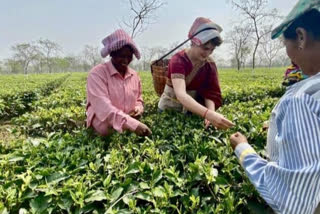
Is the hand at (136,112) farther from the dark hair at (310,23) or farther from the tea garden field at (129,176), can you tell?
the dark hair at (310,23)

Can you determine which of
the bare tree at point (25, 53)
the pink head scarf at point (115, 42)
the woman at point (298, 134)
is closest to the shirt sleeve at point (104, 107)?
the pink head scarf at point (115, 42)

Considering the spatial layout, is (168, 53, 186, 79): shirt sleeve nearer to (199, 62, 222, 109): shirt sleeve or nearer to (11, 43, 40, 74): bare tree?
(199, 62, 222, 109): shirt sleeve

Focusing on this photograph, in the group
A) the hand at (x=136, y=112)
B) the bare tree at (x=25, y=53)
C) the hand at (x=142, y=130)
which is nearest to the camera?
the hand at (x=142, y=130)

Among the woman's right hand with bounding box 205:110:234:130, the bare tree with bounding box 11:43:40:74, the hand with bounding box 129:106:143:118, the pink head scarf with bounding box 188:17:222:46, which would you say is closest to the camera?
the woman's right hand with bounding box 205:110:234:130

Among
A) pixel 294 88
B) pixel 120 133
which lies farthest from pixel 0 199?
pixel 294 88

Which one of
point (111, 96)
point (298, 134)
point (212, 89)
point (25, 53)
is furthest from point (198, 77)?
point (25, 53)

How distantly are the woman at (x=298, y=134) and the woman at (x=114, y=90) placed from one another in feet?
3.87

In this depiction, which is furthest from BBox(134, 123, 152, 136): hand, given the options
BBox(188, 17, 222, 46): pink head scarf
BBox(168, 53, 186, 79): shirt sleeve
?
BBox(188, 17, 222, 46): pink head scarf

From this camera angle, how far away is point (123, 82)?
226 centimetres

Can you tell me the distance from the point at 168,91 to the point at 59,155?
135 centimetres

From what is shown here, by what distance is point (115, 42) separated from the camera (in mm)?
2010

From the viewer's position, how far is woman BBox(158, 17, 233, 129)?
2.03 meters

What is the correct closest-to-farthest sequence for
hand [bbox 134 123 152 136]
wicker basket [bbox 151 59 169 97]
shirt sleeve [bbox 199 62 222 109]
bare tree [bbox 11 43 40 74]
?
hand [bbox 134 123 152 136] < shirt sleeve [bbox 199 62 222 109] < wicker basket [bbox 151 59 169 97] < bare tree [bbox 11 43 40 74]

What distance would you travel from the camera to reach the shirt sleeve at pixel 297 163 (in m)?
0.75
